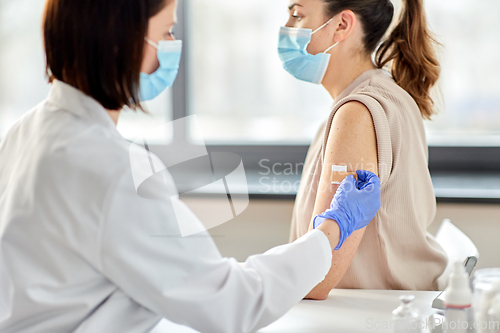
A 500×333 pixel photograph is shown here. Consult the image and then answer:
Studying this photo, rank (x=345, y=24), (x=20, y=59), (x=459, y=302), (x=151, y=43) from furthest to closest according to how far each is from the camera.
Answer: (x=20, y=59) < (x=345, y=24) < (x=151, y=43) < (x=459, y=302)

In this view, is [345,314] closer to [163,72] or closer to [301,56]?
[163,72]

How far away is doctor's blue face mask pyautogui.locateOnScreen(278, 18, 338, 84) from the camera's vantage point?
1372 mm

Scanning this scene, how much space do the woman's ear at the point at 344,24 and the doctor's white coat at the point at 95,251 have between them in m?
0.76

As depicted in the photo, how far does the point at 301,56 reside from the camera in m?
1.40

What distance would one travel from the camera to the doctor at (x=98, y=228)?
741mm

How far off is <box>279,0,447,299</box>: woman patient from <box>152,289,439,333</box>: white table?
5cm

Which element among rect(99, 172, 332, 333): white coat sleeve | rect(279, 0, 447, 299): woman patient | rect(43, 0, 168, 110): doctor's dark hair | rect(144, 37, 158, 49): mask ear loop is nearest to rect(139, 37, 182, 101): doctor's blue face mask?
rect(144, 37, 158, 49): mask ear loop

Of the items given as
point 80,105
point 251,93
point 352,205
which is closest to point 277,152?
point 251,93

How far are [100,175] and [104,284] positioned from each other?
0.20 m

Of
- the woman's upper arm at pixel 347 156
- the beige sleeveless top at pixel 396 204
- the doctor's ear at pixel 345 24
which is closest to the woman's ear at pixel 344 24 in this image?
the doctor's ear at pixel 345 24

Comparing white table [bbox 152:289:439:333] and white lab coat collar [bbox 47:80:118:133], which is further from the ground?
white lab coat collar [bbox 47:80:118:133]

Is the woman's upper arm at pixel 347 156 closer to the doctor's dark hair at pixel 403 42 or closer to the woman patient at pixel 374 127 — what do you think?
the woman patient at pixel 374 127

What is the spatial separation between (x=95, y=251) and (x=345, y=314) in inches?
22.0

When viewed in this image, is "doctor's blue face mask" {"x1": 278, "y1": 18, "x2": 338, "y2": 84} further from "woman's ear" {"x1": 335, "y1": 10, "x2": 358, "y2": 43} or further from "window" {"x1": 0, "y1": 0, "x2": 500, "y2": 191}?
"window" {"x1": 0, "y1": 0, "x2": 500, "y2": 191}
